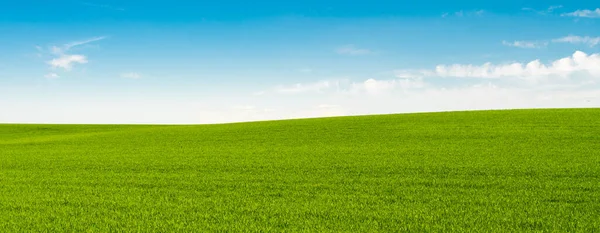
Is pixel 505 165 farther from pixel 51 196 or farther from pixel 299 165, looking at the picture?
pixel 51 196

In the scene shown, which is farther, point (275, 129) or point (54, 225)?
point (275, 129)

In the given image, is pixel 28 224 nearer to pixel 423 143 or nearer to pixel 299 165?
pixel 299 165

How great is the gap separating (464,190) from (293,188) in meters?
3.12

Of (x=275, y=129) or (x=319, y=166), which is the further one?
(x=275, y=129)

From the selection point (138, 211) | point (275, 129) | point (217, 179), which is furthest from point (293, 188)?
point (275, 129)

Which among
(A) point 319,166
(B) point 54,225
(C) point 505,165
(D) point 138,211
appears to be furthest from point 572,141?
(B) point 54,225

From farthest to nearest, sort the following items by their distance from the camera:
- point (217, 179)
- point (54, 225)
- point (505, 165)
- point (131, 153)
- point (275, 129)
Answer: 1. point (275, 129)
2. point (131, 153)
3. point (505, 165)
4. point (217, 179)
5. point (54, 225)

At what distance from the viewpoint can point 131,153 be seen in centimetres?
1631

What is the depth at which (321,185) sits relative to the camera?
365 inches

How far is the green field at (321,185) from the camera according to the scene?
6.59 meters

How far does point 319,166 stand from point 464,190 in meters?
4.08

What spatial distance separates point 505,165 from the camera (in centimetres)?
1143

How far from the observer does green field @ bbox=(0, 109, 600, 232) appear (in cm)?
659

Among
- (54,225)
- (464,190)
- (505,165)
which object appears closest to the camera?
(54,225)
